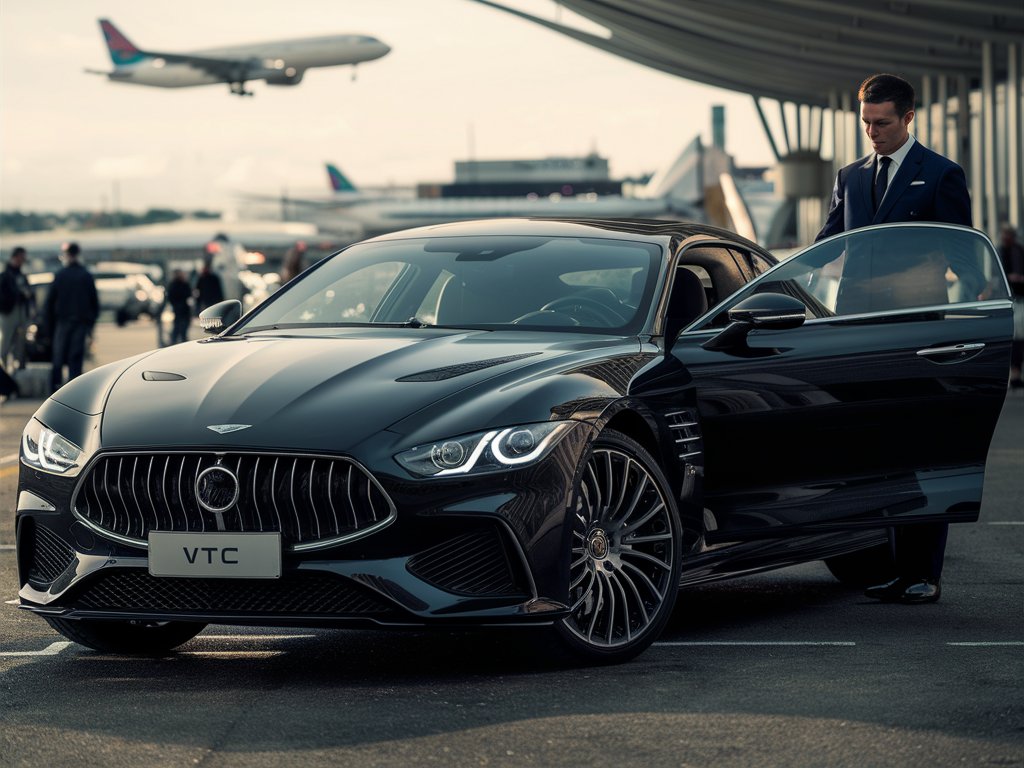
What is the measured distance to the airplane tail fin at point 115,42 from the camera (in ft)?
332

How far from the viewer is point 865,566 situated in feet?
24.9

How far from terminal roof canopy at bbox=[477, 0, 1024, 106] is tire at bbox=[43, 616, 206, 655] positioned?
2505 centimetres

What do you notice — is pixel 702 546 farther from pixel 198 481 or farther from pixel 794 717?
pixel 198 481

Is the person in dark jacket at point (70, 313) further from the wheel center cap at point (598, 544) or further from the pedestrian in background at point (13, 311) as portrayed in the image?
the wheel center cap at point (598, 544)

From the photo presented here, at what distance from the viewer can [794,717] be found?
4754 mm

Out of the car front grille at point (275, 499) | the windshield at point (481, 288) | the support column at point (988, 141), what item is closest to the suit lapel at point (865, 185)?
the windshield at point (481, 288)

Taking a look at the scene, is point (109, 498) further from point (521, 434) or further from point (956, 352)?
A: point (956, 352)

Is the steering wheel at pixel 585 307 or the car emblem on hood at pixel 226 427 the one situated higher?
the steering wheel at pixel 585 307

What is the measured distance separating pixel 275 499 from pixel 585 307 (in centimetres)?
167

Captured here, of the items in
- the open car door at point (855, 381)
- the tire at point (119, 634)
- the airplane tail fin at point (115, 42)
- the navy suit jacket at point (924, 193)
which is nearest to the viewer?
the tire at point (119, 634)

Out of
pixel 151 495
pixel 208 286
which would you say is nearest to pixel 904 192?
pixel 151 495

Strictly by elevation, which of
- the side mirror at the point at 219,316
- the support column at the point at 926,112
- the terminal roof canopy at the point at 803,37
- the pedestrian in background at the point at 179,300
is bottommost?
the pedestrian in background at the point at 179,300

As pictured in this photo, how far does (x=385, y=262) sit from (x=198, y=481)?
1.97 m

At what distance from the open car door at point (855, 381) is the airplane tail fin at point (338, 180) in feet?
494
